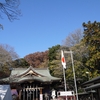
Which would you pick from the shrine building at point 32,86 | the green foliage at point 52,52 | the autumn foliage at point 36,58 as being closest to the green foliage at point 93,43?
the shrine building at point 32,86

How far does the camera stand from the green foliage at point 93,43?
2372 cm

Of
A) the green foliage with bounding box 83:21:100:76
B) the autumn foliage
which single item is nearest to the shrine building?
the green foliage with bounding box 83:21:100:76

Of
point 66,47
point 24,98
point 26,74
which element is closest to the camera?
point 24,98

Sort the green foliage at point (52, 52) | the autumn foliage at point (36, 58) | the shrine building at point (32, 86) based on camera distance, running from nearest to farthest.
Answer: the shrine building at point (32, 86)
the green foliage at point (52, 52)
the autumn foliage at point (36, 58)

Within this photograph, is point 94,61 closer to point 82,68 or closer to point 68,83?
point 82,68

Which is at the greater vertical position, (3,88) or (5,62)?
(5,62)

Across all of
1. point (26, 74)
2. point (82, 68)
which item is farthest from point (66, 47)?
point (26, 74)

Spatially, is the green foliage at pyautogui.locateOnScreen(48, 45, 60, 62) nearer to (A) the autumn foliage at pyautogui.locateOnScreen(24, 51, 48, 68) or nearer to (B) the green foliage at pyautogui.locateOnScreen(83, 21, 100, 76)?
(A) the autumn foliage at pyautogui.locateOnScreen(24, 51, 48, 68)

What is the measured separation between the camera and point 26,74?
2352 cm

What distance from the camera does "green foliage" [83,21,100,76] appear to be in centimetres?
2372

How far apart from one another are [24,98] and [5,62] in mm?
7180

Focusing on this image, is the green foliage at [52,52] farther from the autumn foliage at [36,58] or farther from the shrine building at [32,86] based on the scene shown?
the shrine building at [32,86]

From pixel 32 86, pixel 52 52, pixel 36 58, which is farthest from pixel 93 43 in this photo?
pixel 36 58

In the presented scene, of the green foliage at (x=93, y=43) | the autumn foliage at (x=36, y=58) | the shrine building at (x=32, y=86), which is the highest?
the autumn foliage at (x=36, y=58)
